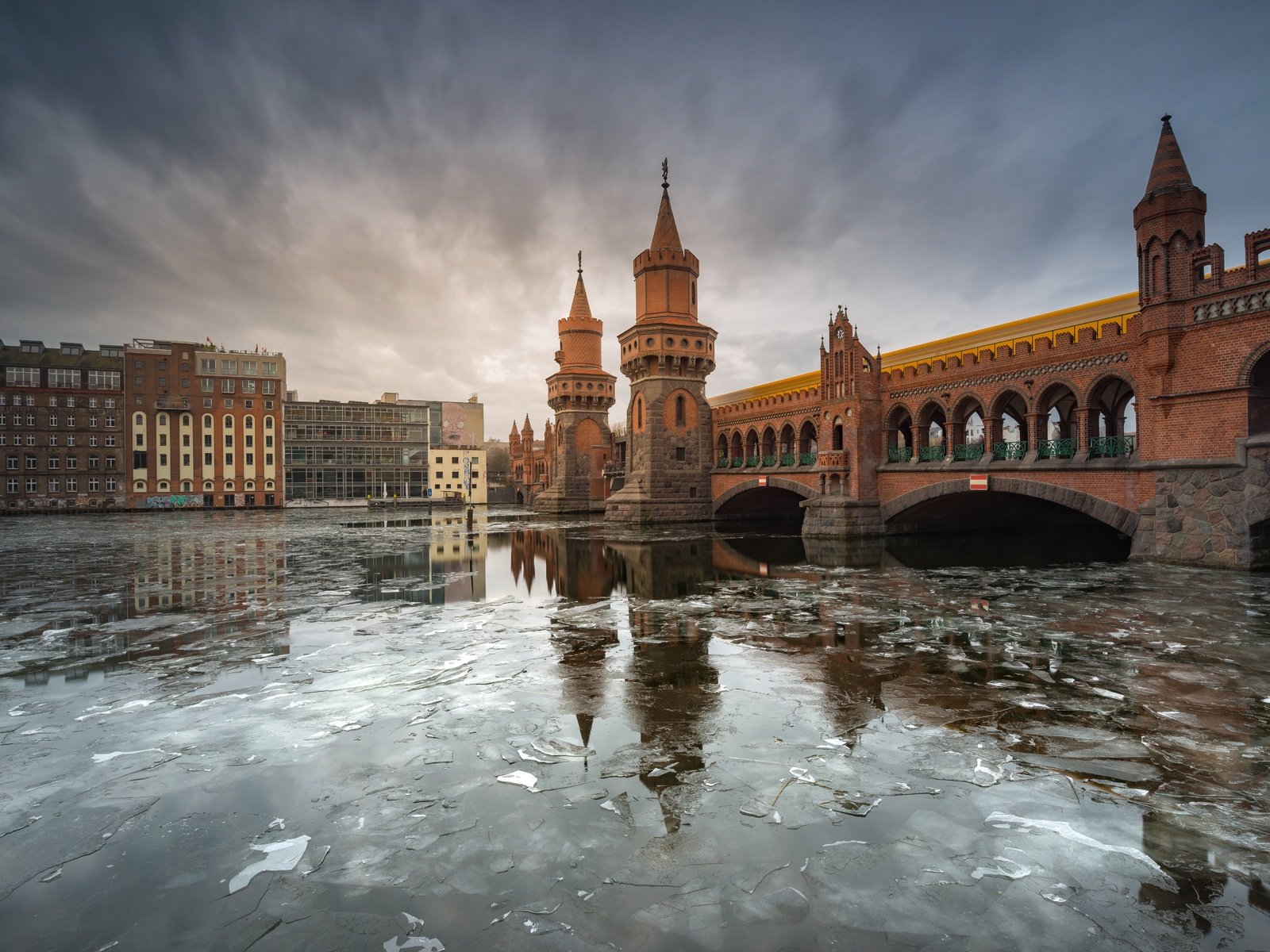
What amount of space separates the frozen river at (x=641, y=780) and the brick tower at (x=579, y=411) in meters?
45.0

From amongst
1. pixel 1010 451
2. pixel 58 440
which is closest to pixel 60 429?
pixel 58 440

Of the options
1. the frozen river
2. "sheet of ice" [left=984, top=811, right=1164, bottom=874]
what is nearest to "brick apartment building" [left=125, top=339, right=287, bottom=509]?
the frozen river

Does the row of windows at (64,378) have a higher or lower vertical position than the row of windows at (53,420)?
higher

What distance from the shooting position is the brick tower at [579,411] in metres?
57.4

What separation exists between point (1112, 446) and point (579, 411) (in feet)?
139

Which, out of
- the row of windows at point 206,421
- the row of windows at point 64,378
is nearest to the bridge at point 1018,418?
the row of windows at point 206,421

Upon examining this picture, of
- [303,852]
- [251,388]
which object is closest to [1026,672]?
[303,852]

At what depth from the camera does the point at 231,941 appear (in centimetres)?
369

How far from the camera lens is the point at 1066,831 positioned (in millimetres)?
4801

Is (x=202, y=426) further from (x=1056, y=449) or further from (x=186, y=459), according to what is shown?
(x=1056, y=449)

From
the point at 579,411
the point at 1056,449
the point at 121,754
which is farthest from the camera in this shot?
the point at 579,411

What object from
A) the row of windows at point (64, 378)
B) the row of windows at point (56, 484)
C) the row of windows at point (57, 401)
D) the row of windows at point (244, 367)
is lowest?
the row of windows at point (56, 484)

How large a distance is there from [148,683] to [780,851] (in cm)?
849

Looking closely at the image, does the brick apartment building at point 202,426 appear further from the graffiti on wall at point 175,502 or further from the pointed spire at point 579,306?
the pointed spire at point 579,306
